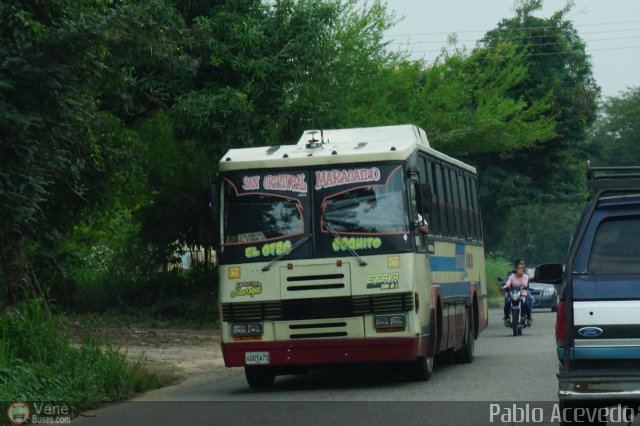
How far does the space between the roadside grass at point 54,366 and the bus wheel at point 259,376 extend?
1.28 meters

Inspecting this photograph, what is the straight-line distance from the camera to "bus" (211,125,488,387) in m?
15.8

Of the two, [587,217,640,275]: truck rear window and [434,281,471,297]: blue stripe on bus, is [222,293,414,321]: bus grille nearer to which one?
[434,281,471,297]: blue stripe on bus

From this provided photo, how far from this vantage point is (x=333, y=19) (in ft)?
87.6

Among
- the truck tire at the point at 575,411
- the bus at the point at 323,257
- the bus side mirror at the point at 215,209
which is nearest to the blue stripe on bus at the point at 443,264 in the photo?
the bus at the point at 323,257

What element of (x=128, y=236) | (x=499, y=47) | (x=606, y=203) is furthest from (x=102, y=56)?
(x=499, y=47)

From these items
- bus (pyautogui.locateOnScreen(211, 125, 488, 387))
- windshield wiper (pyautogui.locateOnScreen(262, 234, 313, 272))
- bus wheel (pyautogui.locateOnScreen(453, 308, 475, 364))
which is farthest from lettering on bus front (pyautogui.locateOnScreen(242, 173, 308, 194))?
bus wheel (pyautogui.locateOnScreen(453, 308, 475, 364))

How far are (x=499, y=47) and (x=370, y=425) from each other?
35.2 meters

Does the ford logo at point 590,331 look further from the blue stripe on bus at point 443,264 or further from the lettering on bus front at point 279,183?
the blue stripe on bus at point 443,264

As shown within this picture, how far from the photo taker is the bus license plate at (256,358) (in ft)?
52.0

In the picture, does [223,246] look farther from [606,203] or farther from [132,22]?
[606,203]

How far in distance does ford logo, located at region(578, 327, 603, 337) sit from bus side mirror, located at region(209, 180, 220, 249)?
296 inches

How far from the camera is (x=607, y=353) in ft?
30.3

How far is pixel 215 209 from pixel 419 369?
327 centimetres

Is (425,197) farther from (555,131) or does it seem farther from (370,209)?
(555,131)
